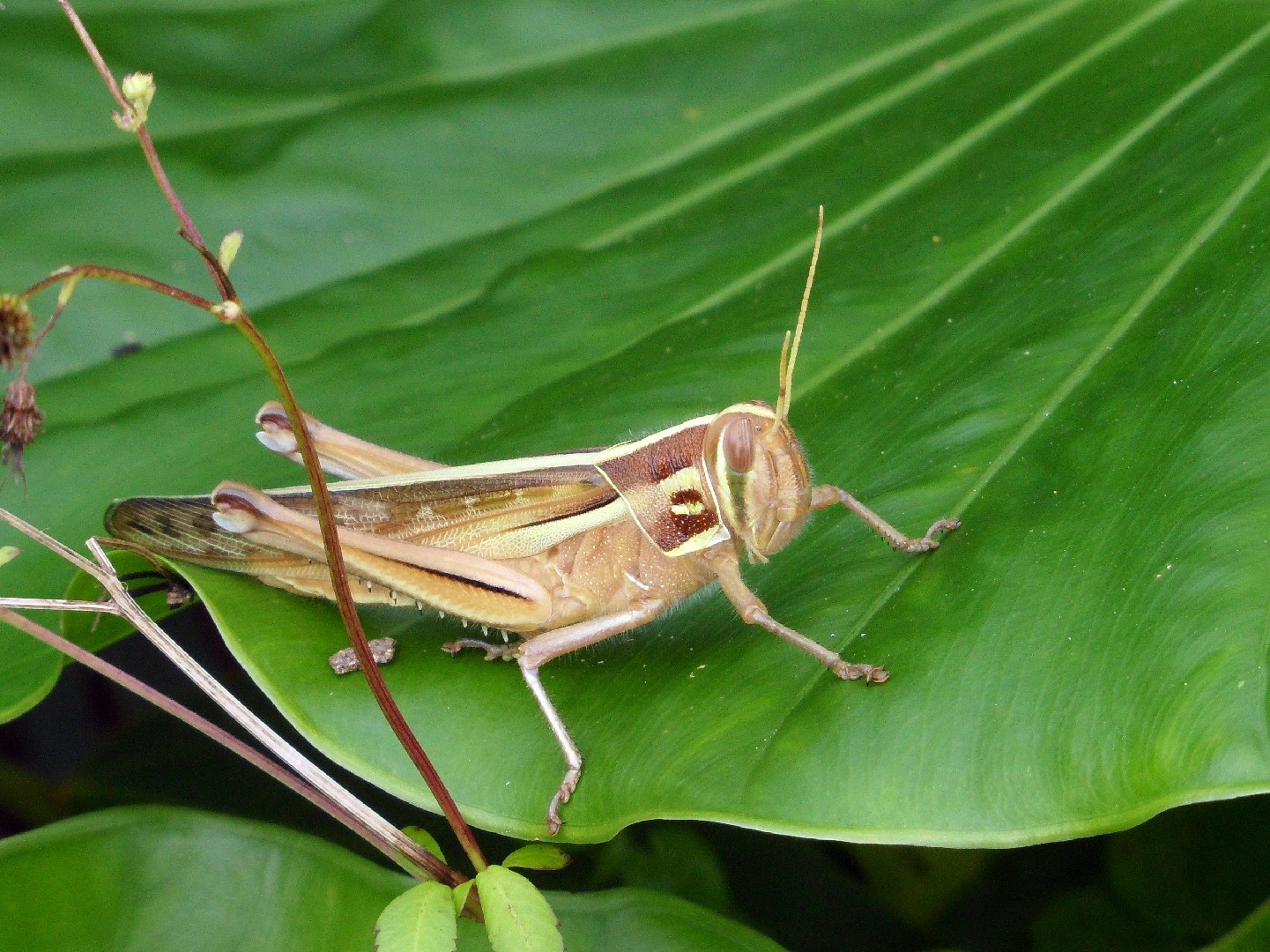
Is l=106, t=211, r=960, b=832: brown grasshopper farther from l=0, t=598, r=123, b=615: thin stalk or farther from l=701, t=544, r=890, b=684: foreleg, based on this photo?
l=0, t=598, r=123, b=615: thin stalk

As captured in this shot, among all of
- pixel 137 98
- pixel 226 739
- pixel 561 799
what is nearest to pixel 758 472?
pixel 561 799

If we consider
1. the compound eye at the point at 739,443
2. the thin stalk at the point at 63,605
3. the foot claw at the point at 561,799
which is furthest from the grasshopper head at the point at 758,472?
the thin stalk at the point at 63,605

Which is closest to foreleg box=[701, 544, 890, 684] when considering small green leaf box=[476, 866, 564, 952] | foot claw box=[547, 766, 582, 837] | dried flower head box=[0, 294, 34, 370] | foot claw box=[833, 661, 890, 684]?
foot claw box=[833, 661, 890, 684]

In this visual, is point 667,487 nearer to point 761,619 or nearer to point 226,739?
point 761,619

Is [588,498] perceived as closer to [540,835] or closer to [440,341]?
[540,835]

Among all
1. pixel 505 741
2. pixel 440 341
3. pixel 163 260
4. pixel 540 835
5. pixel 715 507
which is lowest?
pixel 540 835

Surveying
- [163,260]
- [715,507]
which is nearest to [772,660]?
[715,507]
